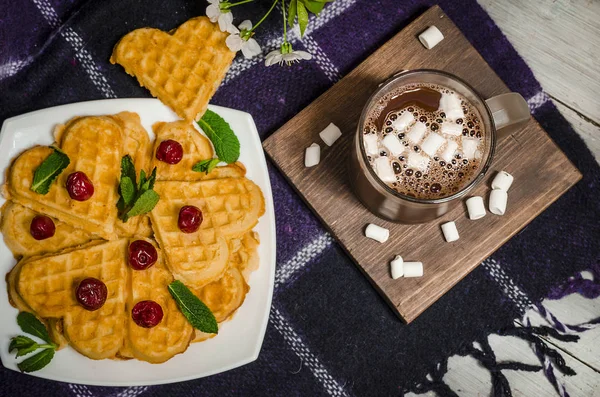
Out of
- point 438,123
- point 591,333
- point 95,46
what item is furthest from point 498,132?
point 95,46

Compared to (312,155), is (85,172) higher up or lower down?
higher up

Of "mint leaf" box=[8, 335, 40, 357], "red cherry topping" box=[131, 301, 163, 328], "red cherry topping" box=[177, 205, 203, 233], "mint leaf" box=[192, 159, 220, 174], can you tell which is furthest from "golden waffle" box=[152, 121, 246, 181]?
"mint leaf" box=[8, 335, 40, 357]

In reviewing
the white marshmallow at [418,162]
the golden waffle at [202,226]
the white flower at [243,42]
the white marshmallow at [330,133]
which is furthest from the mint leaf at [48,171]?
the white marshmallow at [418,162]

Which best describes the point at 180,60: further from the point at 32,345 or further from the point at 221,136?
the point at 32,345

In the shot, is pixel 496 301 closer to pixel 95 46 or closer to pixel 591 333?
pixel 591 333

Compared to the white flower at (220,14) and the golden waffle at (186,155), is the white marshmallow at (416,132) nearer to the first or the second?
the golden waffle at (186,155)

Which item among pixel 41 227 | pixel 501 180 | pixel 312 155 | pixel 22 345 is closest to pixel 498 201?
pixel 501 180
